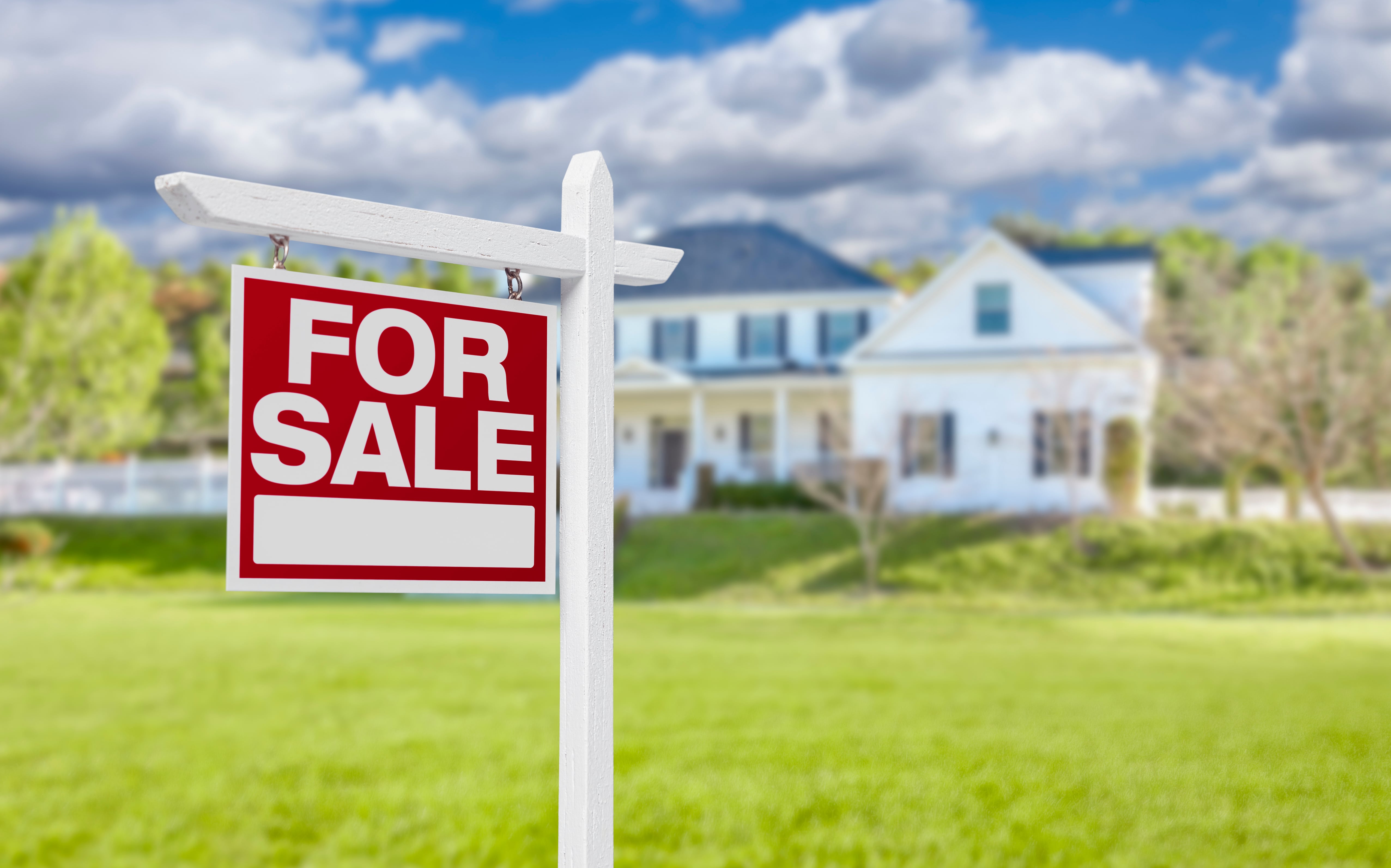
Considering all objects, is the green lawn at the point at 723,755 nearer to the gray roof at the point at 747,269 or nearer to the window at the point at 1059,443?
the window at the point at 1059,443

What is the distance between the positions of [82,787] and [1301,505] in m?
26.5

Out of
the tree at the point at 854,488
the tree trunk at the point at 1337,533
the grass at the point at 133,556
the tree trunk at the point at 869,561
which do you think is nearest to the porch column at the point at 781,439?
the tree at the point at 854,488

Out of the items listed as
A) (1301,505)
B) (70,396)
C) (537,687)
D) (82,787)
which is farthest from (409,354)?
(70,396)

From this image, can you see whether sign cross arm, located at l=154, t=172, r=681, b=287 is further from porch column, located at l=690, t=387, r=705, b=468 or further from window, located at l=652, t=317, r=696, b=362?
window, located at l=652, t=317, r=696, b=362

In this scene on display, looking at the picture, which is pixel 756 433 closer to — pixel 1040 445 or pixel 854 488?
pixel 854 488

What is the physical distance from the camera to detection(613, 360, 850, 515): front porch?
29.3 meters

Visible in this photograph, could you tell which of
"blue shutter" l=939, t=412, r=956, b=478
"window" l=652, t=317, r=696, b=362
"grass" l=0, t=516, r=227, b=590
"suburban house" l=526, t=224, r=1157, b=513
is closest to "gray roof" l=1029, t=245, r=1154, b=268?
"suburban house" l=526, t=224, r=1157, b=513

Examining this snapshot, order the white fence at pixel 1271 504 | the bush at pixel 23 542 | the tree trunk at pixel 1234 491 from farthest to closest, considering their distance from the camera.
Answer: the tree trunk at pixel 1234 491, the bush at pixel 23 542, the white fence at pixel 1271 504

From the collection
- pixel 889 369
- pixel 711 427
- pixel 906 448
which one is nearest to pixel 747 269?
pixel 711 427

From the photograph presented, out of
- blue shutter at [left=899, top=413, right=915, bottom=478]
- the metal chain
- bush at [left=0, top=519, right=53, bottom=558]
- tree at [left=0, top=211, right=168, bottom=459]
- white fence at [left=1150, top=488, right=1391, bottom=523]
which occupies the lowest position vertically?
bush at [left=0, top=519, right=53, bottom=558]

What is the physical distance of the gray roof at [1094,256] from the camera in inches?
1104

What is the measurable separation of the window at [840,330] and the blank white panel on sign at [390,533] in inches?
1116

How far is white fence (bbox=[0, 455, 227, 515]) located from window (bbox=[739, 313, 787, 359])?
46.3 feet

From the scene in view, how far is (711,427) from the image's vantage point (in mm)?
31594
